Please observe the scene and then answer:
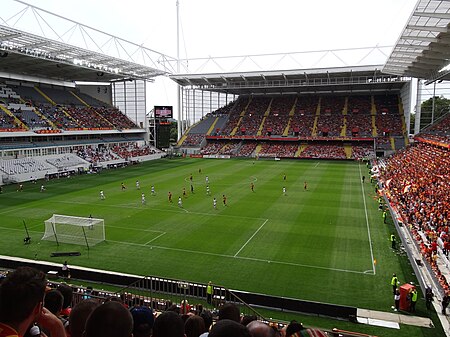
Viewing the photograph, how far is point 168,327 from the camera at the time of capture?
3.48 meters

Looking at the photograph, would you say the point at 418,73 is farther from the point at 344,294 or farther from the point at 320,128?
the point at 344,294

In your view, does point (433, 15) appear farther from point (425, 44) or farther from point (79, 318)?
point (79, 318)

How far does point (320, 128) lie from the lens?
7344cm

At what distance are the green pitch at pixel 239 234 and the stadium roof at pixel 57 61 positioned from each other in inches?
665

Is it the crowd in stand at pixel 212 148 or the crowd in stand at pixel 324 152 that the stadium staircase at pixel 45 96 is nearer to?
the crowd in stand at pixel 212 148

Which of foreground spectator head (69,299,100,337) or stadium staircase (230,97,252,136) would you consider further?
stadium staircase (230,97,252,136)

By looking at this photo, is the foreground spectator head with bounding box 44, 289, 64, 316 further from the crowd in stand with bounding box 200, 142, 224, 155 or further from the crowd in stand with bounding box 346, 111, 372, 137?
the crowd in stand with bounding box 346, 111, 372, 137

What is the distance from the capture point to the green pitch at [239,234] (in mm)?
17094

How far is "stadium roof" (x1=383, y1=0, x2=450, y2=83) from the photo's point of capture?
24.7 m

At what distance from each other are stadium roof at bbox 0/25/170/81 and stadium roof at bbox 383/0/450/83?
37.7 meters

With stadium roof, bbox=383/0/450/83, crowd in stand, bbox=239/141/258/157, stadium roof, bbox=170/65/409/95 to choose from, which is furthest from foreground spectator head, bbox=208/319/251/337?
crowd in stand, bbox=239/141/258/157

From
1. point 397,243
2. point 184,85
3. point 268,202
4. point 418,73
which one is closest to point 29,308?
point 397,243

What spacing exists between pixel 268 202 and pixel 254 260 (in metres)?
13.6

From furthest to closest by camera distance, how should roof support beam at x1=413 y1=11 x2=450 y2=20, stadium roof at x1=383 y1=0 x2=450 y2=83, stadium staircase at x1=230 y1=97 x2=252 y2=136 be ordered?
stadium staircase at x1=230 y1=97 x2=252 y2=136, stadium roof at x1=383 y1=0 x2=450 y2=83, roof support beam at x1=413 y1=11 x2=450 y2=20
